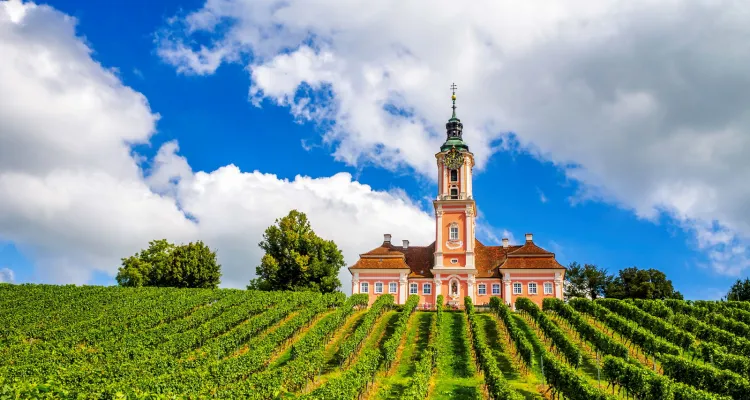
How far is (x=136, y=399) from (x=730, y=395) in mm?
23065

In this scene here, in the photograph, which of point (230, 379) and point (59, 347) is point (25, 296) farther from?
point (230, 379)

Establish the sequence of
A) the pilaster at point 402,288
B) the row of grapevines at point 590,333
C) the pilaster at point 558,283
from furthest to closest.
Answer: the pilaster at point 402,288, the pilaster at point 558,283, the row of grapevines at point 590,333

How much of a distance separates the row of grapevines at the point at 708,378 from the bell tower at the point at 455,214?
29.1 metres

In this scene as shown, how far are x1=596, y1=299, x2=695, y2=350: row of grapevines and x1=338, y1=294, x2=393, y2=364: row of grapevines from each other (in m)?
18.6

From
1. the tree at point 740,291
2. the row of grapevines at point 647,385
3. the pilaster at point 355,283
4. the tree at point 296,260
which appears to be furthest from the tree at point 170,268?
the tree at point 740,291

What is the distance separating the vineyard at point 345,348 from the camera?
2333cm

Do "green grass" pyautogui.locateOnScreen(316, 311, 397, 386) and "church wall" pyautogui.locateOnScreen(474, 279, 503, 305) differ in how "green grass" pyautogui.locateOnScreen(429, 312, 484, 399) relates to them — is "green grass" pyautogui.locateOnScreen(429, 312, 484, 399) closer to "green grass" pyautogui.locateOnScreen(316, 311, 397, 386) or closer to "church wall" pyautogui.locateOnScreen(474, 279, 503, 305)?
"green grass" pyautogui.locateOnScreen(316, 311, 397, 386)

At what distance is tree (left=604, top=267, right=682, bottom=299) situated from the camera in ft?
207

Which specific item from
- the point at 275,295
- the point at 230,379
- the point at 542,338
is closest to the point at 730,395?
the point at 542,338

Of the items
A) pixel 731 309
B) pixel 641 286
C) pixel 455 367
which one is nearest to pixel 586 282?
pixel 641 286

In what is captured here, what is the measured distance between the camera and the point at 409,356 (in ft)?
113

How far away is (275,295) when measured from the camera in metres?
49.3

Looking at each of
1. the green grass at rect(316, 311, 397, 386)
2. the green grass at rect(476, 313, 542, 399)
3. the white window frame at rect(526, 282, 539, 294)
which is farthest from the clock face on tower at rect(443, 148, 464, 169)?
the green grass at rect(476, 313, 542, 399)

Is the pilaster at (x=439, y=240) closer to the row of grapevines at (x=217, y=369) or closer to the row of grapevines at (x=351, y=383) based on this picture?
the row of grapevines at (x=217, y=369)
